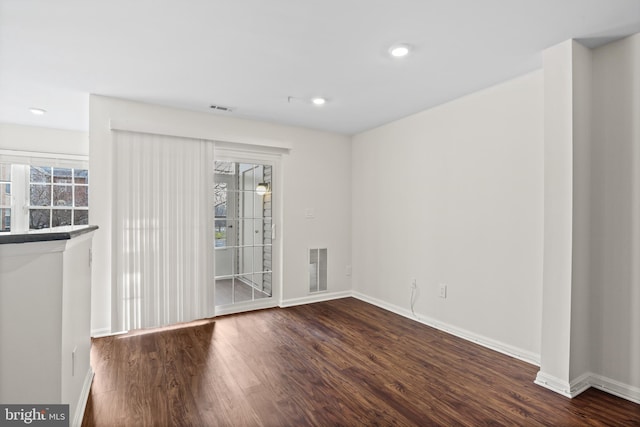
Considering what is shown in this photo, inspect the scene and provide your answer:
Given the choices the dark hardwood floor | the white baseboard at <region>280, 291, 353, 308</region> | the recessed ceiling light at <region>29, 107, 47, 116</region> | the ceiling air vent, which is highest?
the recessed ceiling light at <region>29, 107, 47, 116</region>

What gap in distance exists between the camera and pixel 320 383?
232 cm

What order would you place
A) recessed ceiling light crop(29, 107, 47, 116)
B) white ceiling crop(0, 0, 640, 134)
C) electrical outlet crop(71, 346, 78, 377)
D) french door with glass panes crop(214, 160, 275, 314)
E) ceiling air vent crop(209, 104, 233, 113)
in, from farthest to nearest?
french door with glass panes crop(214, 160, 275, 314), recessed ceiling light crop(29, 107, 47, 116), ceiling air vent crop(209, 104, 233, 113), white ceiling crop(0, 0, 640, 134), electrical outlet crop(71, 346, 78, 377)

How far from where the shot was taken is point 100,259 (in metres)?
3.21

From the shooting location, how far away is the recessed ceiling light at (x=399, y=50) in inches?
89.3

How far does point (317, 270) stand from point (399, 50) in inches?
123

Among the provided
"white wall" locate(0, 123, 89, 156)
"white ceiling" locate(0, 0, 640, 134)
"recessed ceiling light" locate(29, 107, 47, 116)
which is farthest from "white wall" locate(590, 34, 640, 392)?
"white wall" locate(0, 123, 89, 156)

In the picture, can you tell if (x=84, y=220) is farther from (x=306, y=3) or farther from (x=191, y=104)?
(x=306, y=3)

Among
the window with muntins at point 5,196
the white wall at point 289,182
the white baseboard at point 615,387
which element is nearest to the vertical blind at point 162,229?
the white wall at point 289,182

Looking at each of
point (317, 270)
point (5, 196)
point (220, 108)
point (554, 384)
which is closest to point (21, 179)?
point (5, 196)

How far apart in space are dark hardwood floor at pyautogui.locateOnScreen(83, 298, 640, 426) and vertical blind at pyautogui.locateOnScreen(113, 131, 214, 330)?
31 centimetres

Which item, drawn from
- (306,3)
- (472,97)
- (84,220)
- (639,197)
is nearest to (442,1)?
(306,3)

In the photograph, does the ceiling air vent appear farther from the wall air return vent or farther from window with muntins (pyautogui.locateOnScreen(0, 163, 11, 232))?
window with muntins (pyautogui.locateOnScreen(0, 163, 11, 232))

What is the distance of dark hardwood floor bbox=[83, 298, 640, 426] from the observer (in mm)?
1935

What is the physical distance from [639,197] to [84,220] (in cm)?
620
